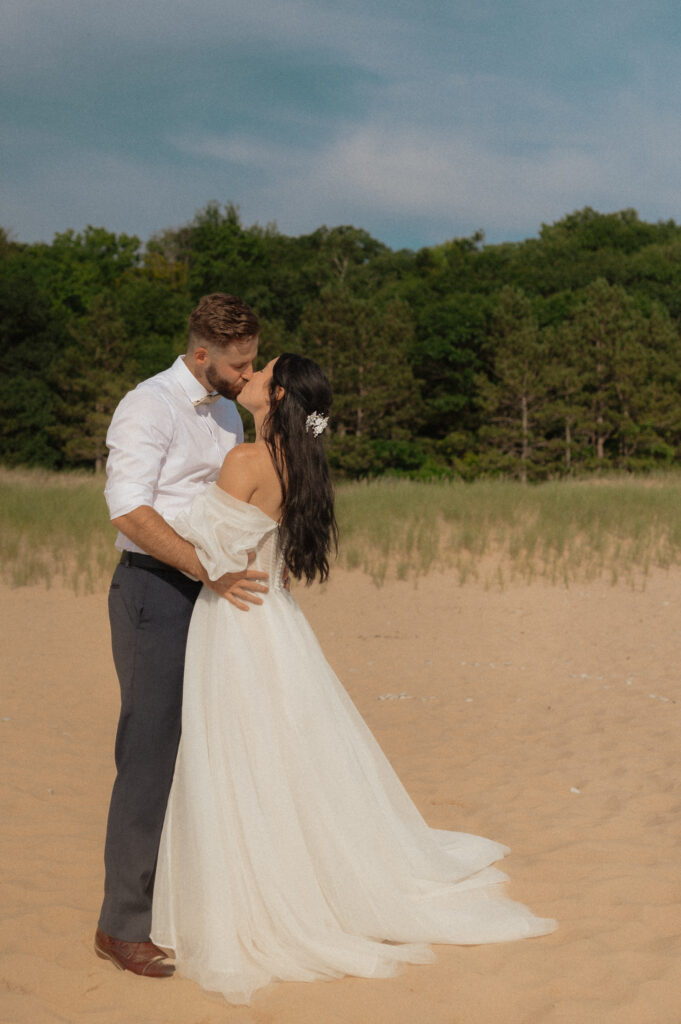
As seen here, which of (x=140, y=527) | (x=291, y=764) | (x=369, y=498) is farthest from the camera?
(x=369, y=498)

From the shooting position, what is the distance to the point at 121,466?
2.97 metres

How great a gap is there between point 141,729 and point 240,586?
1.93 feet

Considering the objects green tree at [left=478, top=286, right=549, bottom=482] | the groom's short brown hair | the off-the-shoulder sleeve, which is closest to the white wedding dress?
the off-the-shoulder sleeve

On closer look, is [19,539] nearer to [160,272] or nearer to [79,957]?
[79,957]

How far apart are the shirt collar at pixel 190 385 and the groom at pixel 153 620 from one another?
0.01 m

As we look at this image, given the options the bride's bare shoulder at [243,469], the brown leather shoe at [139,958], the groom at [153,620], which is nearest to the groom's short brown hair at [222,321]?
the groom at [153,620]

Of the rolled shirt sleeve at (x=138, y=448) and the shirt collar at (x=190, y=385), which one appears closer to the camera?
the rolled shirt sleeve at (x=138, y=448)

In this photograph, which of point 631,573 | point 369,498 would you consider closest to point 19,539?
point 369,498

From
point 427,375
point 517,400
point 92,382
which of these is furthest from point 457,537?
point 427,375

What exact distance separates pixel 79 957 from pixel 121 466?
1810 mm

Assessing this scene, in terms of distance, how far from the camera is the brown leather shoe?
3.09 meters

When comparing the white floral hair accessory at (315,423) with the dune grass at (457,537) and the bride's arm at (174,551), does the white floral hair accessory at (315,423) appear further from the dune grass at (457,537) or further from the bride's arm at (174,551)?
the dune grass at (457,537)

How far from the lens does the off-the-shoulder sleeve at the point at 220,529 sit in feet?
9.73

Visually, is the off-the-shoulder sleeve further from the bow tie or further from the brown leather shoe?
the brown leather shoe
